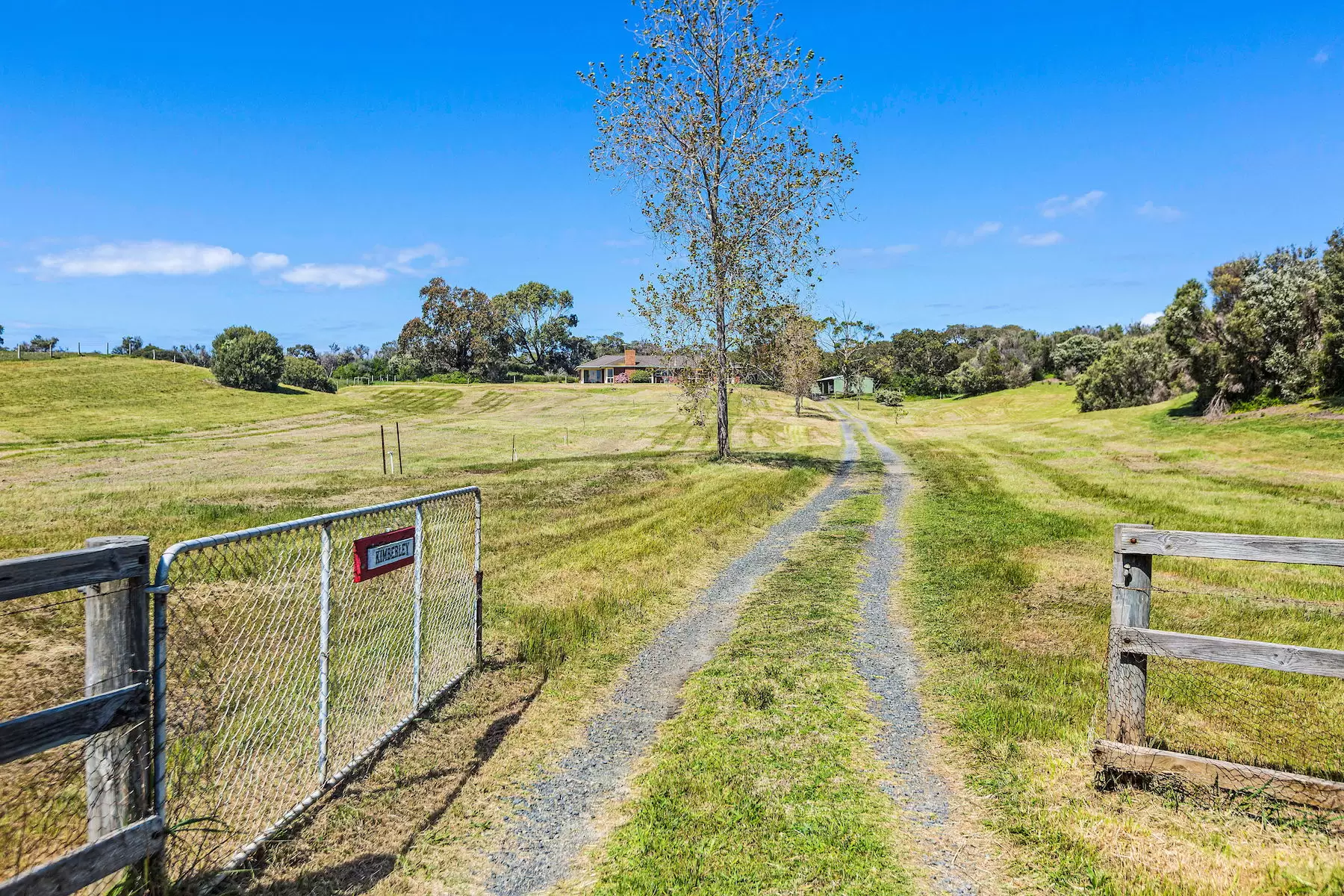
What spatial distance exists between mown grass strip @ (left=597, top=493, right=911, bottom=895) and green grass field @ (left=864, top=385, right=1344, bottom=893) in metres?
0.95

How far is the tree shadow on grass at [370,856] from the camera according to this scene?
4.36 meters

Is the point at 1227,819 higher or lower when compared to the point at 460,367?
lower

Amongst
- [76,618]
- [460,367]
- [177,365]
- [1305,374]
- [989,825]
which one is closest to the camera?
[989,825]

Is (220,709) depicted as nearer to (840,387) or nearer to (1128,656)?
(1128,656)

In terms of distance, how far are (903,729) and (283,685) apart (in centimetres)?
609

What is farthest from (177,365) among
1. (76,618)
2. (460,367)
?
(76,618)

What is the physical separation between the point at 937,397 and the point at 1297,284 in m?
69.6

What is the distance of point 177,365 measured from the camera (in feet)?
298

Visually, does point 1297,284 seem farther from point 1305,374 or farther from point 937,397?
point 937,397

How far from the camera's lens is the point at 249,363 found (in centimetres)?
8381

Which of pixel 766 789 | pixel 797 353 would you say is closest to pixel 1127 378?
pixel 797 353

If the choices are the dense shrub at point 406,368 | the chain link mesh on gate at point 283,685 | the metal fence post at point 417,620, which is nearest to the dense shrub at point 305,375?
the dense shrub at point 406,368

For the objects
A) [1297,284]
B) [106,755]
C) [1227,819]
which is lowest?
[1227,819]

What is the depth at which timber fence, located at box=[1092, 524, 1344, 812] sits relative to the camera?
459cm
